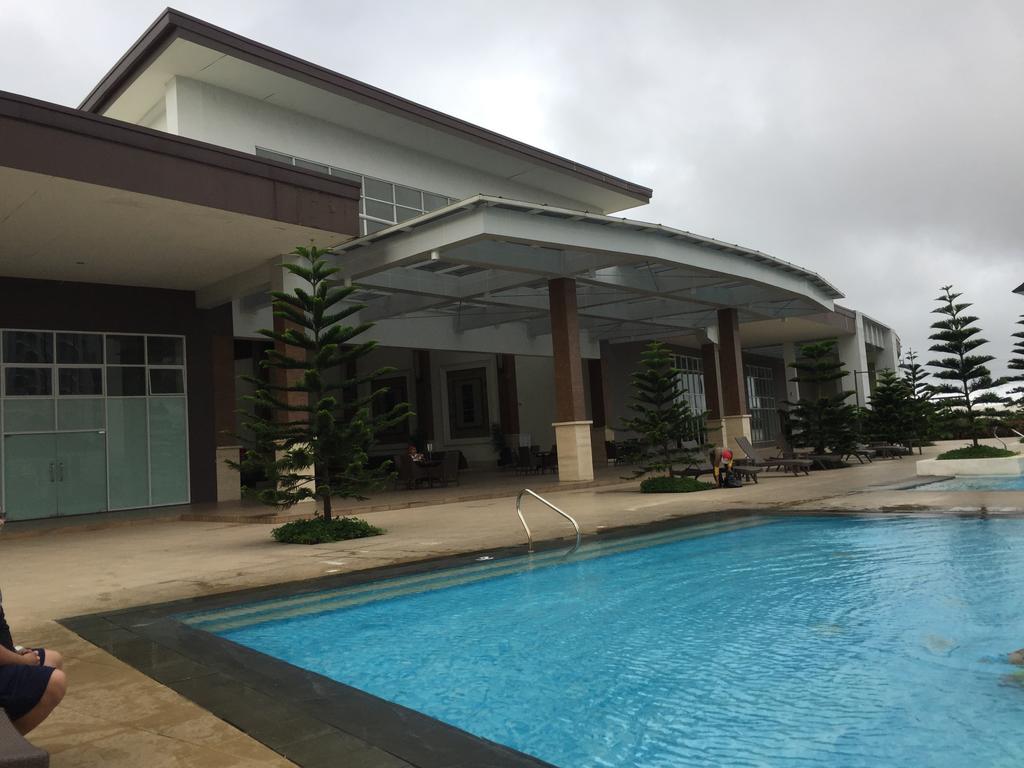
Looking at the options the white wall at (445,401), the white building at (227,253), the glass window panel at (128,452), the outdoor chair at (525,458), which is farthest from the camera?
the white wall at (445,401)

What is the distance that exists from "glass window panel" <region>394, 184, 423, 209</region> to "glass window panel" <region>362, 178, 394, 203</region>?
154 millimetres

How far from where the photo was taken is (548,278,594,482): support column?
17250 millimetres

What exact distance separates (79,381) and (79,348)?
682 millimetres

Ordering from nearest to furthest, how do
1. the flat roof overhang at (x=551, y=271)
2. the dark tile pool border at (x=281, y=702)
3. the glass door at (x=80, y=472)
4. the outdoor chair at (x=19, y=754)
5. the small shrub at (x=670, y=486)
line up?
1. the outdoor chair at (x=19, y=754)
2. the dark tile pool border at (x=281, y=702)
3. the flat roof overhang at (x=551, y=271)
4. the small shrub at (x=670, y=486)
5. the glass door at (x=80, y=472)

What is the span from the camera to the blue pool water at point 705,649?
11.3 feet

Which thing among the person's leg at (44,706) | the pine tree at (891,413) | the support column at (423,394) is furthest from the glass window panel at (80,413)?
the pine tree at (891,413)

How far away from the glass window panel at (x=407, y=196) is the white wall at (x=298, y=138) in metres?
0.17

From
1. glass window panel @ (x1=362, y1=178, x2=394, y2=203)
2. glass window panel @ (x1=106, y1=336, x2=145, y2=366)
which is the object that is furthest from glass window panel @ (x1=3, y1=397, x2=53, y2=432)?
glass window panel @ (x1=362, y1=178, x2=394, y2=203)

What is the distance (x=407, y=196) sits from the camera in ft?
63.9

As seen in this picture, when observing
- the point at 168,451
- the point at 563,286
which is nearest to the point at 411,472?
the point at 168,451

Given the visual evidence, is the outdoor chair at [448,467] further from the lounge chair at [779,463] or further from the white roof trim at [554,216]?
the lounge chair at [779,463]

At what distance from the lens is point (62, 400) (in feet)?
51.4

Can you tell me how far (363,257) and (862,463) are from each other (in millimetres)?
15310

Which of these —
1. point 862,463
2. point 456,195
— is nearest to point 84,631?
point 456,195
